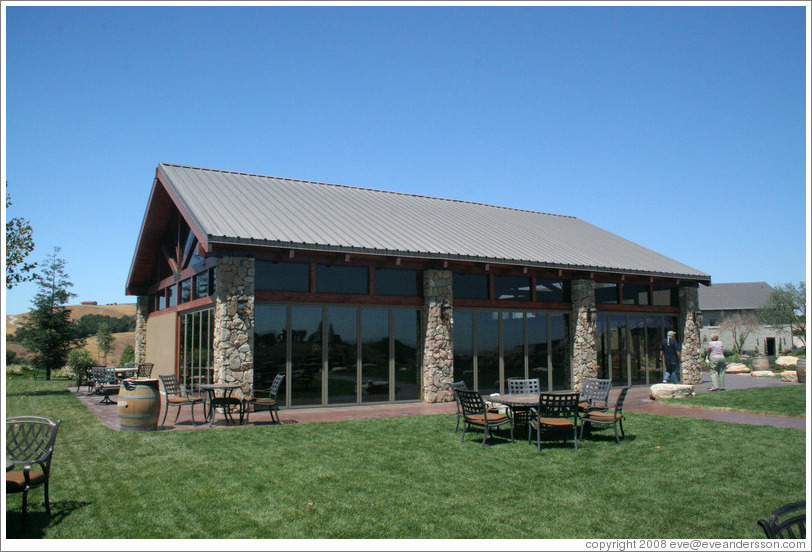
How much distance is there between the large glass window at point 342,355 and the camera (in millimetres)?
14406

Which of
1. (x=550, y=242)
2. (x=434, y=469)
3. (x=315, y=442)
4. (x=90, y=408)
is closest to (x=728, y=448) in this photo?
(x=434, y=469)

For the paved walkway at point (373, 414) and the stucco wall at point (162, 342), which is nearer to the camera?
the paved walkway at point (373, 414)

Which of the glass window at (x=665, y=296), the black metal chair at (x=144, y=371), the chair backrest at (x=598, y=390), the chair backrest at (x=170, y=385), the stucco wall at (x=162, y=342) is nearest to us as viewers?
the chair backrest at (x=598, y=390)

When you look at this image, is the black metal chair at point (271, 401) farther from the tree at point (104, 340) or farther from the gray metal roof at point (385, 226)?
the tree at point (104, 340)

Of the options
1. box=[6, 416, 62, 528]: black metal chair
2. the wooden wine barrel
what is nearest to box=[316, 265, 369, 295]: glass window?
the wooden wine barrel

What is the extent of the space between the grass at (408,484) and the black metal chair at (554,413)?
1.13 feet

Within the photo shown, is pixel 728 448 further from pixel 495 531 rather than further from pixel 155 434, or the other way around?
pixel 155 434

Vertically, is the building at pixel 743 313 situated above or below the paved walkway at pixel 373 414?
above

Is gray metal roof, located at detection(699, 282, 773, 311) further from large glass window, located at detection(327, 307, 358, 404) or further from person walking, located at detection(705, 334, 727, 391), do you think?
large glass window, located at detection(327, 307, 358, 404)

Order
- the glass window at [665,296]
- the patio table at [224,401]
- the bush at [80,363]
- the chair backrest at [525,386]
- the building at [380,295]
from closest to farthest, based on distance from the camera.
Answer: the patio table at [224,401] < the chair backrest at [525,386] < the building at [380,295] < the glass window at [665,296] < the bush at [80,363]

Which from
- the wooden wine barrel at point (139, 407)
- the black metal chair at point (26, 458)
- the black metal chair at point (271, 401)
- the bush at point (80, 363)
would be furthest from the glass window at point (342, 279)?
the bush at point (80, 363)

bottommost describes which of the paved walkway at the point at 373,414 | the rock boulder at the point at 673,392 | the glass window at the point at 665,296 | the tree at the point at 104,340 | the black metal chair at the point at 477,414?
the paved walkway at the point at 373,414

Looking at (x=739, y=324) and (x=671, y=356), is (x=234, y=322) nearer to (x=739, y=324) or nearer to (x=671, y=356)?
(x=671, y=356)

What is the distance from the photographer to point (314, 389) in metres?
14.2
